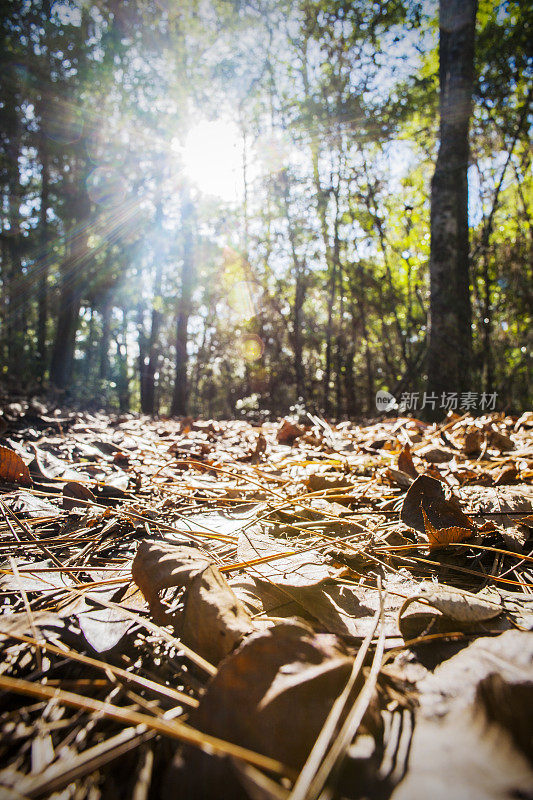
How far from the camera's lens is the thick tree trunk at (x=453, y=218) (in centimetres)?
467

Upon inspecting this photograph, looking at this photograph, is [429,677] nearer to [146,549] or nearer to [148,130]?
[146,549]

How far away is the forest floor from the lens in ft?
1.26

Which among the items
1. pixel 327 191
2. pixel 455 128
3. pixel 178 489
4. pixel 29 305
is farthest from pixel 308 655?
pixel 29 305

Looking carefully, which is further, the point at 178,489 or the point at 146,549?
the point at 178,489

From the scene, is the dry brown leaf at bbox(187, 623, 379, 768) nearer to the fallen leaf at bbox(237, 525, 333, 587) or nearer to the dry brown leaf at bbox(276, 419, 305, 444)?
the fallen leaf at bbox(237, 525, 333, 587)

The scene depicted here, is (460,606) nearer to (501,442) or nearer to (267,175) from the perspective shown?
(501,442)

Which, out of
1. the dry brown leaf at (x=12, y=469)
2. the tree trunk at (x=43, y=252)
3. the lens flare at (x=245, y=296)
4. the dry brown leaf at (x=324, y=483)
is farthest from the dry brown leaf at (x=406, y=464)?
the lens flare at (x=245, y=296)

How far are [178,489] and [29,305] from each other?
20.2m

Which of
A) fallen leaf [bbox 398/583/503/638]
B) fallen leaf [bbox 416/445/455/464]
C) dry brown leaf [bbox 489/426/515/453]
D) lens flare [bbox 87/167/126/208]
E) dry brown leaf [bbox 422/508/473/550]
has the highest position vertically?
lens flare [bbox 87/167/126/208]

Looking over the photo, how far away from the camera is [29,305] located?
58.5ft

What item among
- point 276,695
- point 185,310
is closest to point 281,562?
point 276,695

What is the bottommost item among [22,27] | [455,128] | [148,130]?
[455,128]

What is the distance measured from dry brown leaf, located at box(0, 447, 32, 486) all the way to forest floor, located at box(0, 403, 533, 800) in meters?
0.25

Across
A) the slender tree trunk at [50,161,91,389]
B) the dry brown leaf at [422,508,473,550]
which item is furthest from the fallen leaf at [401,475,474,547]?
the slender tree trunk at [50,161,91,389]
